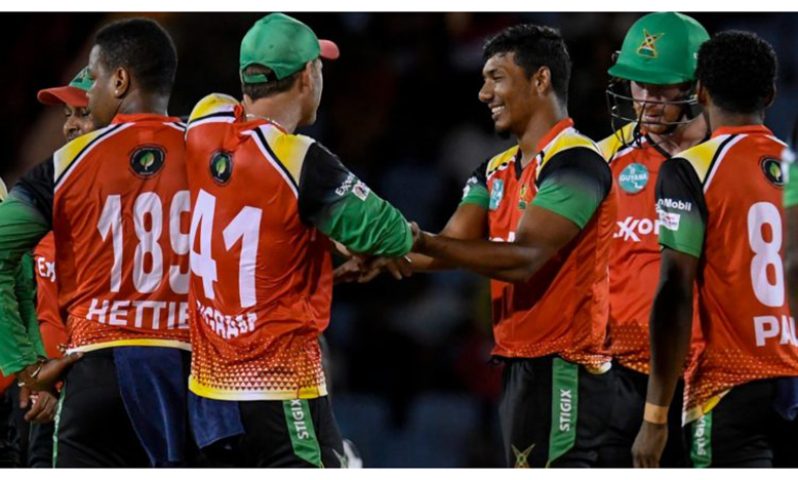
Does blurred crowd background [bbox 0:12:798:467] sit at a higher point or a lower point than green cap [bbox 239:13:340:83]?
lower

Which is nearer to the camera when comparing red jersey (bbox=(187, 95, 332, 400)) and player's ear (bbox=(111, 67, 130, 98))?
red jersey (bbox=(187, 95, 332, 400))

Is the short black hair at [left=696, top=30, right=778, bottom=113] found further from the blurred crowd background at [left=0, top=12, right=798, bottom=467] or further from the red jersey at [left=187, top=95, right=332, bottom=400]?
the blurred crowd background at [left=0, top=12, right=798, bottom=467]

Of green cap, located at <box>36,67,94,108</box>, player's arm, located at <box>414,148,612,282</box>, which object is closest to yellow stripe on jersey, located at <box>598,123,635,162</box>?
player's arm, located at <box>414,148,612,282</box>

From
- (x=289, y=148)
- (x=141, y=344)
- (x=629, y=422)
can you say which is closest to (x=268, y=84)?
(x=289, y=148)

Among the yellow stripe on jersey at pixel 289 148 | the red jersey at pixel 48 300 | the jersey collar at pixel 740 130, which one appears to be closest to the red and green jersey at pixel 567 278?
the jersey collar at pixel 740 130

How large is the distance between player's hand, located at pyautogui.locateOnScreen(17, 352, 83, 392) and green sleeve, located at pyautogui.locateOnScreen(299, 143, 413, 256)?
117 cm

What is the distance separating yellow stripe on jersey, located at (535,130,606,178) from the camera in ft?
18.1

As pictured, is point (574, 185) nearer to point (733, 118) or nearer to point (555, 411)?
point (733, 118)

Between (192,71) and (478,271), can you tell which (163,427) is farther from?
(192,71)

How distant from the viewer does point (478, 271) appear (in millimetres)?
5359

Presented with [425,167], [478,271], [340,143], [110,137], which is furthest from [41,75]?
[478,271]

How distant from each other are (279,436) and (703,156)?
1767 mm

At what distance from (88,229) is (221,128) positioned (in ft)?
2.29

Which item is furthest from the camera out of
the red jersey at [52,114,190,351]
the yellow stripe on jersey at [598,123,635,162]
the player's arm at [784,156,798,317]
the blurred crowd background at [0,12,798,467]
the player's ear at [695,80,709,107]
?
the blurred crowd background at [0,12,798,467]
